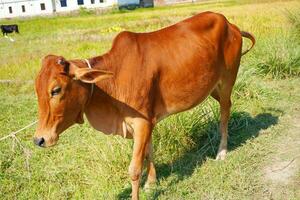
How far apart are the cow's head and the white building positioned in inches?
1947

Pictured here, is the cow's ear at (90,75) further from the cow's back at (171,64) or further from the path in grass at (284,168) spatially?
the path in grass at (284,168)

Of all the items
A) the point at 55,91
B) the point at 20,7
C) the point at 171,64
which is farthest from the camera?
A: the point at 20,7

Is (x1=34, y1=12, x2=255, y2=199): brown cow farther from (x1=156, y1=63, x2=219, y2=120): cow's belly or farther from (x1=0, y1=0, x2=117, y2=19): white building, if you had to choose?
(x1=0, y1=0, x2=117, y2=19): white building

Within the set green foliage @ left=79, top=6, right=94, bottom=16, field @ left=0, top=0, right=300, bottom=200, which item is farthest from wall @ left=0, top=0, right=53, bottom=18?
field @ left=0, top=0, right=300, bottom=200

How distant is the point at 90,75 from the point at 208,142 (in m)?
2.17

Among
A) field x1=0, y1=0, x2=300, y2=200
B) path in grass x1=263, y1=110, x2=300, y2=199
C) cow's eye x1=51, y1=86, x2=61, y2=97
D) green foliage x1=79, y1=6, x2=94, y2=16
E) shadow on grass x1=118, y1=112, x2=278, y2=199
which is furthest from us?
green foliage x1=79, y1=6, x2=94, y2=16

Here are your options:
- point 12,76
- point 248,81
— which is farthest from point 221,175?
point 12,76

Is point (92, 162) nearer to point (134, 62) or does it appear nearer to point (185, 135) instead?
point (185, 135)

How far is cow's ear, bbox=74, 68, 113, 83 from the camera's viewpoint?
3137 millimetres

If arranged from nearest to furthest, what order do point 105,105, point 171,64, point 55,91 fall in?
point 55,91 → point 105,105 → point 171,64

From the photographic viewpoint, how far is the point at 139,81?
3596 millimetres

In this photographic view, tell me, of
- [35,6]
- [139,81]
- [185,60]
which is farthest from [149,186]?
[35,6]

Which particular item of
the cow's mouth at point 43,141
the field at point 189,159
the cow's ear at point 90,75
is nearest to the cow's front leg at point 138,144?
the field at point 189,159

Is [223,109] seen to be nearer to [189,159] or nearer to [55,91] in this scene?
[189,159]
